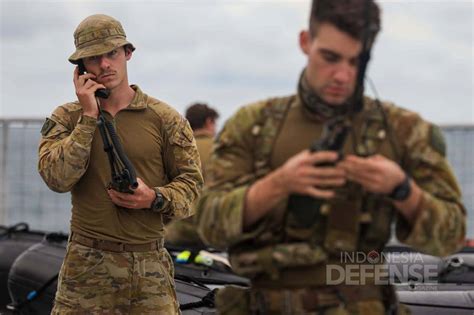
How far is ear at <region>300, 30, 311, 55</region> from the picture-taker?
2242 millimetres

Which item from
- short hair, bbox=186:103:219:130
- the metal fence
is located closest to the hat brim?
short hair, bbox=186:103:219:130

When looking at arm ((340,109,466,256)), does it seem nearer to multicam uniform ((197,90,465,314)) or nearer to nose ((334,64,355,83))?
multicam uniform ((197,90,465,314))

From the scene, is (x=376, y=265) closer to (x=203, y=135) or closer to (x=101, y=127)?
(x=101, y=127)

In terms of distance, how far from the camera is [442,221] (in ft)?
7.08

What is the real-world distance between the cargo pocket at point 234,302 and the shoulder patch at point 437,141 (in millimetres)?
612

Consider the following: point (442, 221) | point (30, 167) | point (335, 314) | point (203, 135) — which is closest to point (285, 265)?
point (335, 314)

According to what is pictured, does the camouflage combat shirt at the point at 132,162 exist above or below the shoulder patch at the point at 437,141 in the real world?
below

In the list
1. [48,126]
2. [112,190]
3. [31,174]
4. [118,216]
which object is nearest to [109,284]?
[118,216]

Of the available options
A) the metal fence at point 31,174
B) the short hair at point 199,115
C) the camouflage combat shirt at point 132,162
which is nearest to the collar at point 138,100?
the camouflage combat shirt at point 132,162

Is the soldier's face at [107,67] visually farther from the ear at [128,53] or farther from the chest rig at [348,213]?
the chest rig at [348,213]

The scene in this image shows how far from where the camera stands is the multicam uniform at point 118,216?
3500 mm

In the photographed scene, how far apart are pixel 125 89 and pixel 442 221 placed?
1798mm

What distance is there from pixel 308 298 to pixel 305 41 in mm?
646

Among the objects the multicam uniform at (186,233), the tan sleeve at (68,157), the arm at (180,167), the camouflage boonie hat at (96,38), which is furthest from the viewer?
the multicam uniform at (186,233)
